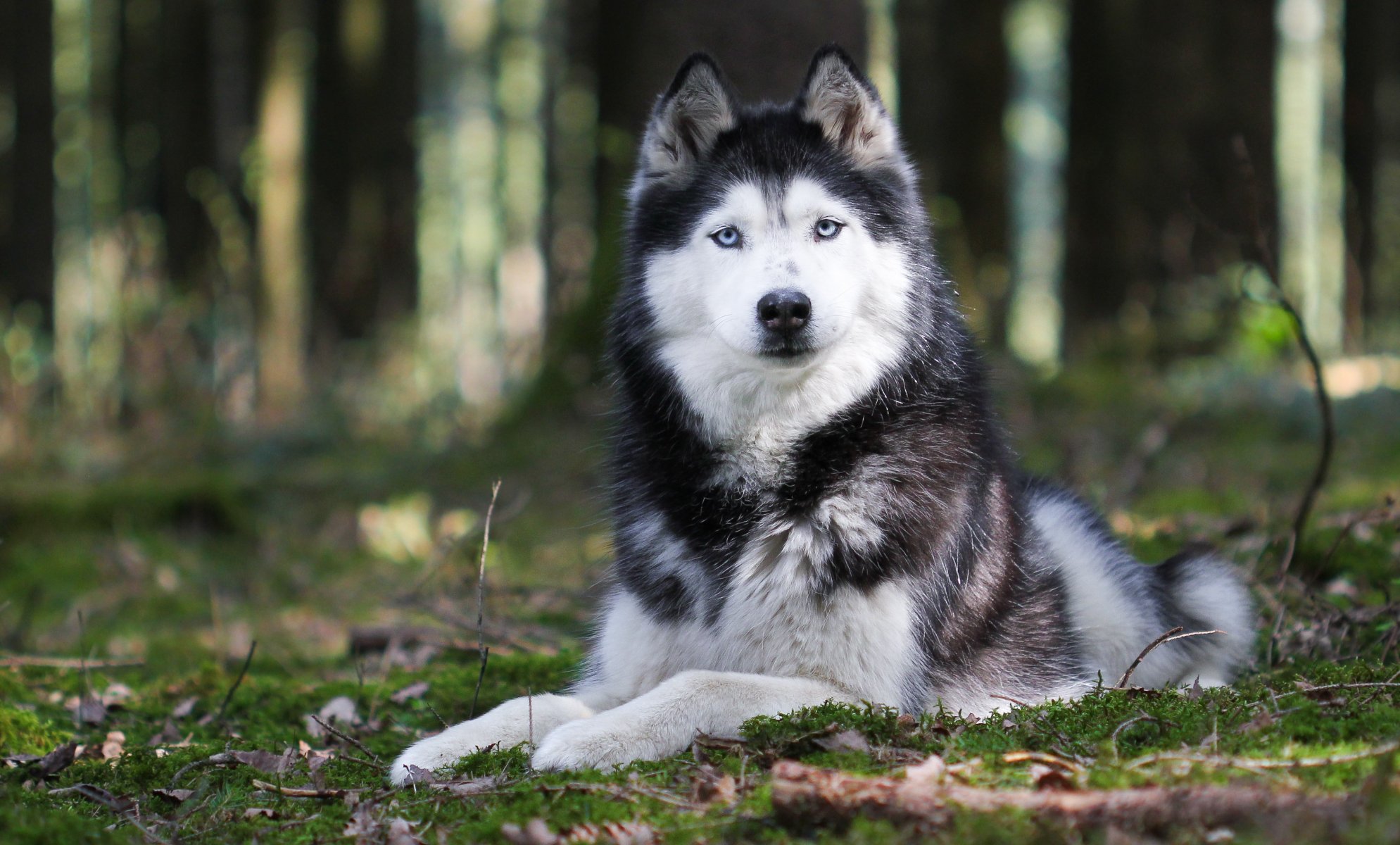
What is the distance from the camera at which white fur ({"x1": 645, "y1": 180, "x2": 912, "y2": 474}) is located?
10.7 feet

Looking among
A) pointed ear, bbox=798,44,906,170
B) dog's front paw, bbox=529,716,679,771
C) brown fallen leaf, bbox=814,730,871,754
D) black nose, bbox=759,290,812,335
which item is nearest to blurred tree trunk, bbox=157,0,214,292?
pointed ear, bbox=798,44,906,170

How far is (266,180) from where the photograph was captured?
38.8 feet

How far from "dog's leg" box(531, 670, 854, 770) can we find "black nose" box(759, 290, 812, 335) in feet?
3.15

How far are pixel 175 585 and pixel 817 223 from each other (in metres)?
5.14

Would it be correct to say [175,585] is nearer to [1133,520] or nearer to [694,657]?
[694,657]

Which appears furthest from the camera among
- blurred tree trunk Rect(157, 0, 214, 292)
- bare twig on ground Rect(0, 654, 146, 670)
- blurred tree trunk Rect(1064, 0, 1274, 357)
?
blurred tree trunk Rect(157, 0, 214, 292)

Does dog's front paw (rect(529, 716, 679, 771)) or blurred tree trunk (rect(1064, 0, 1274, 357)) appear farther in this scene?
blurred tree trunk (rect(1064, 0, 1274, 357))

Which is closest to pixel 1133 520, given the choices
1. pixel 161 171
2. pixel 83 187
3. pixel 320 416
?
pixel 320 416

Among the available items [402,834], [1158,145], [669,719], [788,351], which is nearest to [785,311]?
[788,351]

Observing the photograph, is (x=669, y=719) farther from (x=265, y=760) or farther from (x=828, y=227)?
(x=828, y=227)

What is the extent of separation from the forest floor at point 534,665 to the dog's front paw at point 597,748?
8 cm

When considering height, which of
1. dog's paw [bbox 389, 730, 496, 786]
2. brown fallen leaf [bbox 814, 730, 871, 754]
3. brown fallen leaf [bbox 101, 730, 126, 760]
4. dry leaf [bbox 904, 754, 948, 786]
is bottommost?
brown fallen leaf [bbox 101, 730, 126, 760]

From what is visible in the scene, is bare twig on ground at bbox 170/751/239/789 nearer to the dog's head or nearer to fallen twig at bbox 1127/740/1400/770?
the dog's head

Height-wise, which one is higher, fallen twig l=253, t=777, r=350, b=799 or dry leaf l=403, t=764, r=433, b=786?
dry leaf l=403, t=764, r=433, b=786
